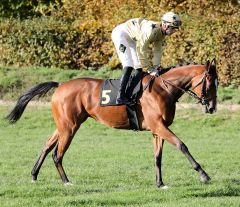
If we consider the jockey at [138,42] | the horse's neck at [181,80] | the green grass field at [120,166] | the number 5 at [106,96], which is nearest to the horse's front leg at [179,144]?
the green grass field at [120,166]

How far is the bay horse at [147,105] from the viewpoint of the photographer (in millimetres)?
11344

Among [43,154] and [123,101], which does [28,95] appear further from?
[123,101]

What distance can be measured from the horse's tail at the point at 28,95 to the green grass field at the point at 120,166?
0.97 metres

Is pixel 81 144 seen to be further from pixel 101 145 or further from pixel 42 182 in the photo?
pixel 42 182

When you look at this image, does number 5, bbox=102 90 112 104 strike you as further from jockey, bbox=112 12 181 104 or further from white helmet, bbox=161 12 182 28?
white helmet, bbox=161 12 182 28

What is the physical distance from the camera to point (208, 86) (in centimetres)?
1133

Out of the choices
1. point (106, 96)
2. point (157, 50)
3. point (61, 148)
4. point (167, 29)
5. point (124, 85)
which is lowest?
point (61, 148)

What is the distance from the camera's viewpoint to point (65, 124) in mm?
12172

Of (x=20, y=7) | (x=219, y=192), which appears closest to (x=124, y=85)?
(x=219, y=192)

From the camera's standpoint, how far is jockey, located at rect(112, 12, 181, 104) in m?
11.5

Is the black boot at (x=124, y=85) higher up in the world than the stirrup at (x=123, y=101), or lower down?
higher up

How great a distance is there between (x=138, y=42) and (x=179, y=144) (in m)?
1.69

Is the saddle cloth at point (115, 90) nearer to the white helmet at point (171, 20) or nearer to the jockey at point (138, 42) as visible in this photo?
the jockey at point (138, 42)

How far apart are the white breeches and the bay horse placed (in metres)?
0.33
